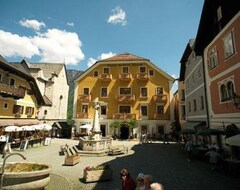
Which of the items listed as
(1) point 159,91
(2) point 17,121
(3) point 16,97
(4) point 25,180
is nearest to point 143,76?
(1) point 159,91

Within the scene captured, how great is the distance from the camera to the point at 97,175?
1052 cm

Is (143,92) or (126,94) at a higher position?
(143,92)

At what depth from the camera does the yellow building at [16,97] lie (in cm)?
2342

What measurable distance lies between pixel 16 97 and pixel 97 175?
19.4 m

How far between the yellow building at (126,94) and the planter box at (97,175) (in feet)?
85.0

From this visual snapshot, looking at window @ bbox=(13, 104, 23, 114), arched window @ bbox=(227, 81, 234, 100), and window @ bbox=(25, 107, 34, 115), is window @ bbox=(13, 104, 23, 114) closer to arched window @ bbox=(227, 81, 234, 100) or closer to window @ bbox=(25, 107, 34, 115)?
window @ bbox=(25, 107, 34, 115)

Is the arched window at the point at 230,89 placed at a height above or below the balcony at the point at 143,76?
below

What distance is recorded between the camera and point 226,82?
1488 cm

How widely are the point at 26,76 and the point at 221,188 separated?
1065 inches

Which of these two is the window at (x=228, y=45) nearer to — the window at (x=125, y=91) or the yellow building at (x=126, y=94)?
the yellow building at (x=126, y=94)

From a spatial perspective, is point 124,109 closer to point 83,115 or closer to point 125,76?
point 125,76

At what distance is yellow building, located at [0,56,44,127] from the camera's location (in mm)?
23422

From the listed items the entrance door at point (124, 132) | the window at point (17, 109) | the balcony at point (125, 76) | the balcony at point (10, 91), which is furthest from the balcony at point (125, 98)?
the balcony at point (10, 91)

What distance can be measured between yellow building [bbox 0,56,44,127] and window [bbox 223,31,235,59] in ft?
71.3
